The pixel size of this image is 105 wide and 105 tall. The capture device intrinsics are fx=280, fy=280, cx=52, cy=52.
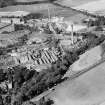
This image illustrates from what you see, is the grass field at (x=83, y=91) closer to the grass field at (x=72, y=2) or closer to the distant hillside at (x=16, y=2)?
the grass field at (x=72, y=2)

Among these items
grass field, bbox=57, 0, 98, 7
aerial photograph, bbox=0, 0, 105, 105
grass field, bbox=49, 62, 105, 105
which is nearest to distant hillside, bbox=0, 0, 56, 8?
grass field, bbox=57, 0, 98, 7

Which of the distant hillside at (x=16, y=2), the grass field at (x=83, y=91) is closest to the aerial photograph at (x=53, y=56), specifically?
the grass field at (x=83, y=91)

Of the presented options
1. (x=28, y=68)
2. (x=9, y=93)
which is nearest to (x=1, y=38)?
(x=28, y=68)

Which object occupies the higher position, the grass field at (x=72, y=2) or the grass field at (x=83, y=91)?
the grass field at (x=72, y=2)

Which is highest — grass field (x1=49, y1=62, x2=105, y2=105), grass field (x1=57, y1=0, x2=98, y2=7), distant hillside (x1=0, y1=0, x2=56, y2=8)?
grass field (x1=57, y1=0, x2=98, y2=7)

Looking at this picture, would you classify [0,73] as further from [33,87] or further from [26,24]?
[26,24]

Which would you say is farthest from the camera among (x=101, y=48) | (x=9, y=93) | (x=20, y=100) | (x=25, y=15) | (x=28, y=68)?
(x=25, y=15)

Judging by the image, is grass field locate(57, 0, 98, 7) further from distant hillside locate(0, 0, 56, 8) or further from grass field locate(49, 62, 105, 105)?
grass field locate(49, 62, 105, 105)
